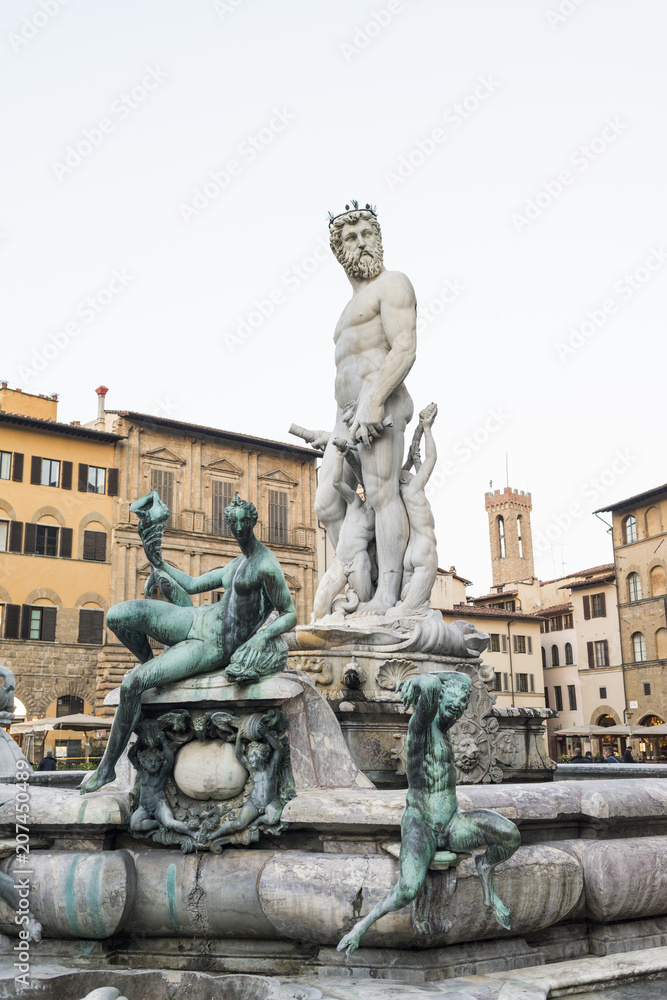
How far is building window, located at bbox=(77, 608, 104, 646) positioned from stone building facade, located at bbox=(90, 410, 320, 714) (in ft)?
1.69

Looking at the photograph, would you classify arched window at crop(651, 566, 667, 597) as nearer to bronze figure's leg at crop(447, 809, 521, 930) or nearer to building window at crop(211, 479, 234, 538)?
building window at crop(211, 479, 234, 538)

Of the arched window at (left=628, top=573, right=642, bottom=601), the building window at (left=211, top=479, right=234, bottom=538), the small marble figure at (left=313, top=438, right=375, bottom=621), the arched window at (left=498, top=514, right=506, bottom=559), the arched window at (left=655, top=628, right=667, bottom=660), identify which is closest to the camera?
the small marble figure at (left=313, top=438, right=375, bottom=621)

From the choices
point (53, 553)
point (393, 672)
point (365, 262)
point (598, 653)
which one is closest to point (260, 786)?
point (393, 672)

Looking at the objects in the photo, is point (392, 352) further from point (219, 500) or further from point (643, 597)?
point (643, 597)

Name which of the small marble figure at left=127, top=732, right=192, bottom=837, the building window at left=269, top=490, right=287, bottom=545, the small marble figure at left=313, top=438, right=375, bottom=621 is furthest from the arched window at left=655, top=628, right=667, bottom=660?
the small marble figure at left=127, top=732, right=192, bottom=837

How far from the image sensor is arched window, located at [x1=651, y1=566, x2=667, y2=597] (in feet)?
157

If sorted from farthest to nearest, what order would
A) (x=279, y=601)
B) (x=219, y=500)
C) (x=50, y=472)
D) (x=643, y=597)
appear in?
(x=643, y=597) → (x=219, y=500) → (x=50, y=472) → (x=279, y=601)

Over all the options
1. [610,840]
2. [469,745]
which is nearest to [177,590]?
[610,840]

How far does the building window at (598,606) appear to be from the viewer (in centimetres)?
5281

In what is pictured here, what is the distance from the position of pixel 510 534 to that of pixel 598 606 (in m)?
62.3

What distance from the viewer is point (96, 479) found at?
41188mm

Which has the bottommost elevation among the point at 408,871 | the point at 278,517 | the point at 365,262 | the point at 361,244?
the point at 408,871

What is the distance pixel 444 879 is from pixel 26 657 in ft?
119

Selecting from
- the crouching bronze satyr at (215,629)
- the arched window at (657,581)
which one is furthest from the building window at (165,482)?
the crouching bronze satyr at (215,629)
